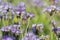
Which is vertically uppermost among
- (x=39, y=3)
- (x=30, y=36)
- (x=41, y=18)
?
(x=39, y=3)

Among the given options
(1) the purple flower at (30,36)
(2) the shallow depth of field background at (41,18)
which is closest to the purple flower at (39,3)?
(2) the shallow depth of field background at (41,18)

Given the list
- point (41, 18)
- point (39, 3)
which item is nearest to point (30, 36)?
point (41, 18)

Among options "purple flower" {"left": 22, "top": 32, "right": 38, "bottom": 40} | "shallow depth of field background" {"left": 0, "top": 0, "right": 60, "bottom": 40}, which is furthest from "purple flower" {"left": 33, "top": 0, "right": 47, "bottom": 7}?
"purple flower" {"left": 22, "top": 32, "right": 38, "bottom": 40}

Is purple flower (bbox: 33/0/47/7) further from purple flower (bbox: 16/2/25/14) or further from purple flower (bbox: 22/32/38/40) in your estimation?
purple flower (bbox: 22/32/38/40)

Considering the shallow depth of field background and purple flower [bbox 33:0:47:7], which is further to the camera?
purple flower [bbox 33:0:47:7]

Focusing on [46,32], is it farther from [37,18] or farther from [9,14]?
[9,14]

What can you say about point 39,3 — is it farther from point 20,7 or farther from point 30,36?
point 30,36

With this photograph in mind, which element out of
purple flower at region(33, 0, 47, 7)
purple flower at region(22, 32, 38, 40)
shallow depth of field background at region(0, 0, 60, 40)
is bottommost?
purple flower at region(22, 32, 38, 40)

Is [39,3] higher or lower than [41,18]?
higher

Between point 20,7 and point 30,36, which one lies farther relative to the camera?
point 20,7

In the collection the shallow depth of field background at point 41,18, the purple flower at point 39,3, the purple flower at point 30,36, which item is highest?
the purple flower at point 39,3

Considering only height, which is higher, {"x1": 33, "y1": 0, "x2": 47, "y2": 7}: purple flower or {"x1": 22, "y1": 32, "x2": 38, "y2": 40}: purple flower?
{"x1": 33, "y1": 0, "x2": 47, "y2": 7}: purple flower

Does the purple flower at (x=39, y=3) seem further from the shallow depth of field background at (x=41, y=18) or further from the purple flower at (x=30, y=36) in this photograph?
the purple flower at (x=30, y=36)
